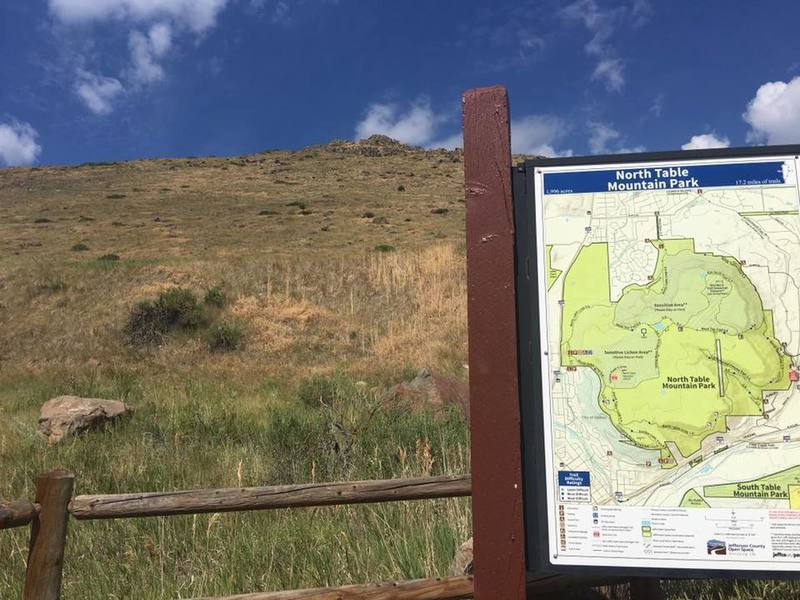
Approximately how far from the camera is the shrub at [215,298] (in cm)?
1575

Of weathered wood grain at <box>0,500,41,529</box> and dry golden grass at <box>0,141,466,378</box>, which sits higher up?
dry golden grass at <box>0,141,466,378</box>

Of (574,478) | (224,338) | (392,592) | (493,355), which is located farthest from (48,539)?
(224,338)

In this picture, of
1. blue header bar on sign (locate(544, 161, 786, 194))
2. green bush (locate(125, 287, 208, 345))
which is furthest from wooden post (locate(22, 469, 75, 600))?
green bush (locate(125, 287, 208, 345))

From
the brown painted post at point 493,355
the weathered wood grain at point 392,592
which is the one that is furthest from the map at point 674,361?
the weathered wood grain at point 392,592

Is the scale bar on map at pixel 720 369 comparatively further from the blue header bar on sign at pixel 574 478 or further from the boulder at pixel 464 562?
the boulder at pixel 464 562

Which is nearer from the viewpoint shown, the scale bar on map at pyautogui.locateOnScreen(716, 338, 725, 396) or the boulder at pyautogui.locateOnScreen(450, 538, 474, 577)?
the scale bar on map at pyautogui.locateOnScreen(716, 338, 725, 396)

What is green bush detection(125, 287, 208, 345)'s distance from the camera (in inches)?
575

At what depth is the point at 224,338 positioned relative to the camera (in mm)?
14250

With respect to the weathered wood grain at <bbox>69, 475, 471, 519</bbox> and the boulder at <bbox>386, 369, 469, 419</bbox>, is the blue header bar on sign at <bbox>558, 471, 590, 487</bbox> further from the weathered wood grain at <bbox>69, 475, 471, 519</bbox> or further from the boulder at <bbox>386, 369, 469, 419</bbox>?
the boulder at <bbox>386, 369, 469, 419</bbox>

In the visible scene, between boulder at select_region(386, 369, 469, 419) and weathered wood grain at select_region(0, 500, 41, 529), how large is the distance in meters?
5.49

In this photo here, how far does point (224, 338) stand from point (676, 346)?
44.0 feet

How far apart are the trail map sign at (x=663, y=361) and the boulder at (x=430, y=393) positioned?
214 inches

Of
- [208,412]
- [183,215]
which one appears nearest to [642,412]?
[208,412]

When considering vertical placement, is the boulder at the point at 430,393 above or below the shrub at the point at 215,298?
below
